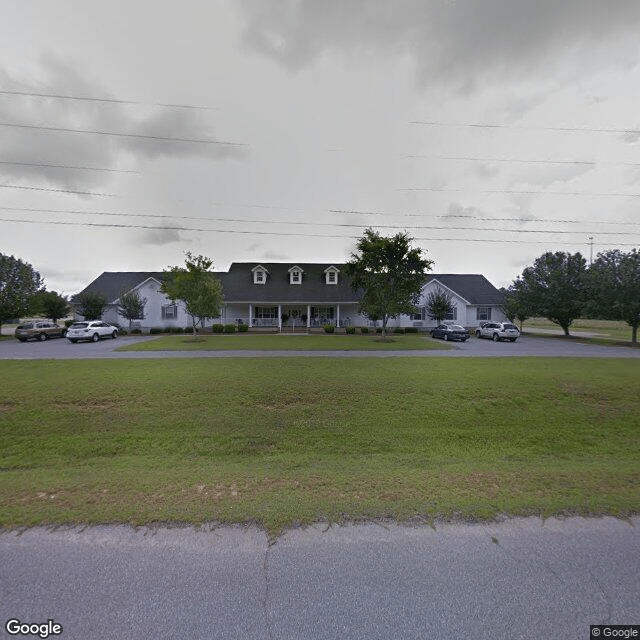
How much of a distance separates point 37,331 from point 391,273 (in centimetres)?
2895

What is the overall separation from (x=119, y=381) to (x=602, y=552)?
10372 mm

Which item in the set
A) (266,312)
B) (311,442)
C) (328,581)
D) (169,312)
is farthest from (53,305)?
(328,581)

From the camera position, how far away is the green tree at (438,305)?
106ft

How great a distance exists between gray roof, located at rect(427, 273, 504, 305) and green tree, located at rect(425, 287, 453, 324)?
6.28 feet

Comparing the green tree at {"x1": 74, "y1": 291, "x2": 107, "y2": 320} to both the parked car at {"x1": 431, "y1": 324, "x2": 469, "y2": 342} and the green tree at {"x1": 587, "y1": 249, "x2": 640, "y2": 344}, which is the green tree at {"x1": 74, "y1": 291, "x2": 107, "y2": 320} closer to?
the parked car at {"x1": 431, "y1": 324, "x2": 469, "y2": 342}

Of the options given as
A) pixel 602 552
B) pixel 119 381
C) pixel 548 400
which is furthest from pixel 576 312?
pixel 119 381

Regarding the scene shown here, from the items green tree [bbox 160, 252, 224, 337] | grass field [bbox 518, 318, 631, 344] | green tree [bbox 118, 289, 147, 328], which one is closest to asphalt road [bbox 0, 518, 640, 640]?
green tree [bbox 160, 252, 224, 337]

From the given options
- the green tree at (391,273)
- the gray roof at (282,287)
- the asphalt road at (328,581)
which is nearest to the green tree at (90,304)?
the gray roof at (282,287)

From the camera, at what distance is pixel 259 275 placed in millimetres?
34438

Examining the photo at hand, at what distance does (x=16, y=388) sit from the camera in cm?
846

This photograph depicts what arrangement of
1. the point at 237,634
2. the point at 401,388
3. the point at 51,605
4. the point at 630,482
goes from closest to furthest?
the point at 237,634
the point at 51,605
the point at 630,482
the point at 401,388

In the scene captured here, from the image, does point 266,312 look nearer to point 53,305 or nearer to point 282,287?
point 282,287

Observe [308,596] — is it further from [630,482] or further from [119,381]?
[119,381]

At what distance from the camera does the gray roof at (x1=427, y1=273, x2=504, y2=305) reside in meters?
35.9
